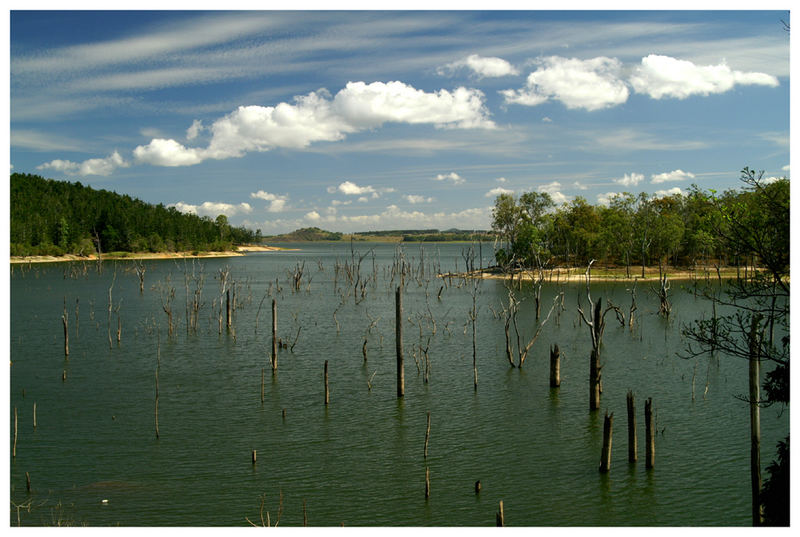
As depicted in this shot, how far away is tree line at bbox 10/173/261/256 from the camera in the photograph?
13325 centimetres

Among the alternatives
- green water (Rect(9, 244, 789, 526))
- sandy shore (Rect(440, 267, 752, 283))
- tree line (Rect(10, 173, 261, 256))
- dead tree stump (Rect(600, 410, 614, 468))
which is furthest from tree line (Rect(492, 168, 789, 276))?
tree line (Rect(10, 173, 261, 256))

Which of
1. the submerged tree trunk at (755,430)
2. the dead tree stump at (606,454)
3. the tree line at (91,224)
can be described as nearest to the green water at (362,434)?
the dead tree stump at (606,454)

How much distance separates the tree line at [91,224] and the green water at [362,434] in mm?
103360

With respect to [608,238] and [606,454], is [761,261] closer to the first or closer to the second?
[606,454]

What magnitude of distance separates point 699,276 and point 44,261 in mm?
117890

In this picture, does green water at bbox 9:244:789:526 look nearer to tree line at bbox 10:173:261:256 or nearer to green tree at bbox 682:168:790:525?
green tree at bbox 682:168:790:525

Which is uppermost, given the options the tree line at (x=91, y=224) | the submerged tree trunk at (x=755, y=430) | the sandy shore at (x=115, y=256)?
the tree line at (x=91, y=224)

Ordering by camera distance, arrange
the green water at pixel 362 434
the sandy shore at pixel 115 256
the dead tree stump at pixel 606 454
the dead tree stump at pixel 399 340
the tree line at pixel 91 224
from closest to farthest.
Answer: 1. the green water at pixel 362 434
2. the dead tree stump at pixel 606 454
3. the dead tree stump at pixel 399 340
4. the sandy shore at pixel 115 256
5. the tree line at pixel 91 224

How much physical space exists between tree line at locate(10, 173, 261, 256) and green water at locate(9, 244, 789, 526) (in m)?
103

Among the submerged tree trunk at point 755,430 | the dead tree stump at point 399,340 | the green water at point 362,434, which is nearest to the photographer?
the submerged tree trunk at point 755,430

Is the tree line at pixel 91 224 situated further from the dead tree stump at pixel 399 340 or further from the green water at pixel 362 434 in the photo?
the dead tree stump at pixel 399 340

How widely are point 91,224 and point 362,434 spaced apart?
145 meters

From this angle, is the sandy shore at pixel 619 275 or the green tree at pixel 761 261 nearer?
the green tree at pixel 761 261

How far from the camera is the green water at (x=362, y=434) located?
674 inches
